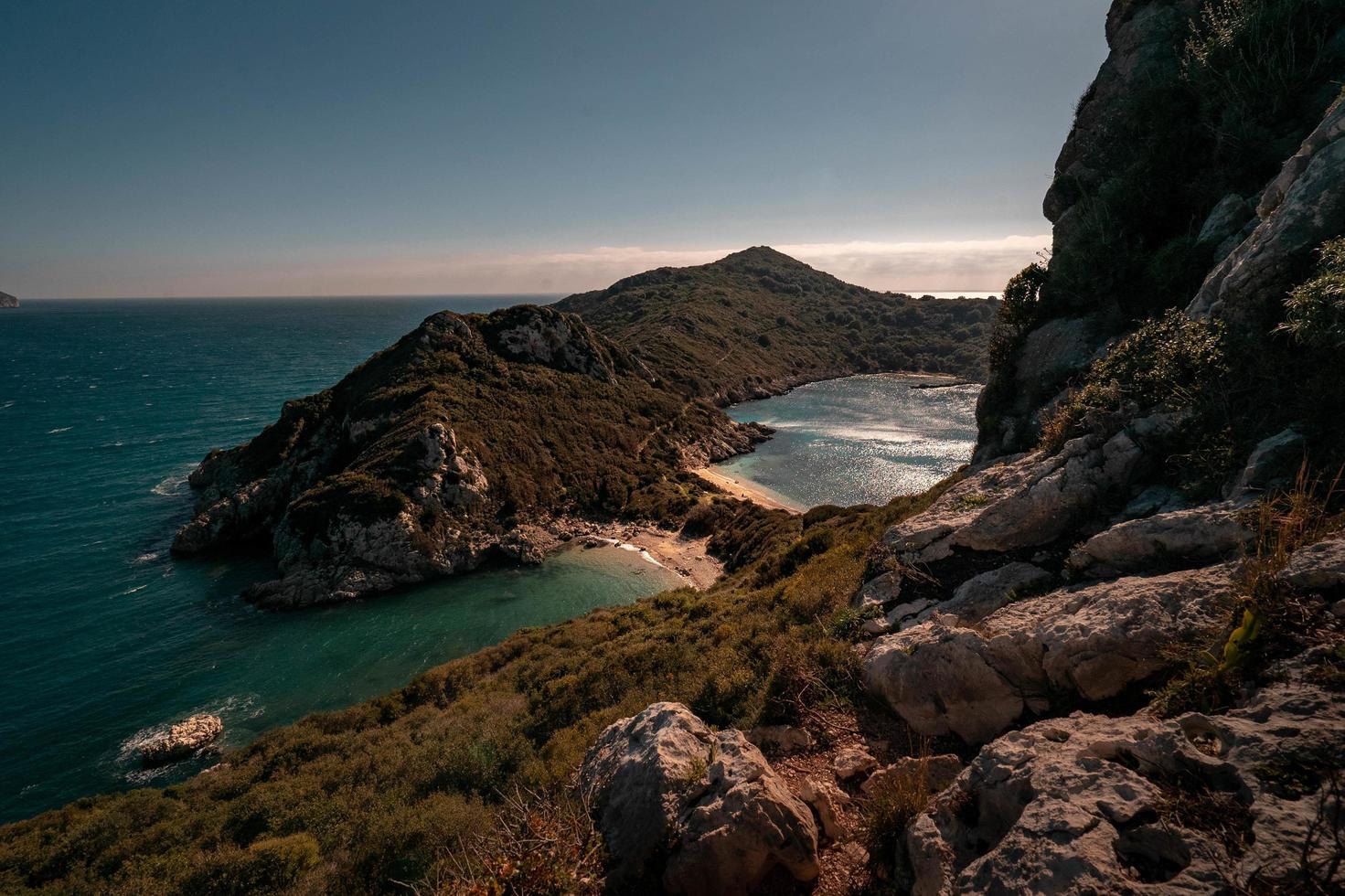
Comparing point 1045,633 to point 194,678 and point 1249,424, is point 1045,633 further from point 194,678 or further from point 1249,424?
point 194,678

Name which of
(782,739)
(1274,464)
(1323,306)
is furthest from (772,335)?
(782,739)

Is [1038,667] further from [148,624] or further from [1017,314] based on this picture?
[148,624]

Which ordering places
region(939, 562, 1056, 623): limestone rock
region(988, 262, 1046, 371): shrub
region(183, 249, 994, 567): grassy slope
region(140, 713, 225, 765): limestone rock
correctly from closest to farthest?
1. region(939, 562, 1056, 623): limestone rock
2. region(988, 262, 1046, 371): shrub
3. region(140, 713, 225, 765): limestone rock
4. region(183, 249, 994, 567): grassy slope

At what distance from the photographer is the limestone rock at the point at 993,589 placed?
333 inches

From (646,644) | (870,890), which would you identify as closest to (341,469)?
(646,644)

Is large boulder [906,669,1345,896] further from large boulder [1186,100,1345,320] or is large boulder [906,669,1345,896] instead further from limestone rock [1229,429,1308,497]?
large boulder [1186,100,1345,320]

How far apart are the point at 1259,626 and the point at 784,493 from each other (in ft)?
179

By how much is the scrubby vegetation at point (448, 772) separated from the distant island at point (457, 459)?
21.2 m

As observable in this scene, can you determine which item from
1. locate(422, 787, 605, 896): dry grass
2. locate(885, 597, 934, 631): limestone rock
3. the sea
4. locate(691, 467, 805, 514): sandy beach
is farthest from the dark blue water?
locate(885, 597, 934, 631): limestone rock

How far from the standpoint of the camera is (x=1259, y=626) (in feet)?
14.4

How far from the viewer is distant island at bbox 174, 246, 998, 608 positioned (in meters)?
40.0

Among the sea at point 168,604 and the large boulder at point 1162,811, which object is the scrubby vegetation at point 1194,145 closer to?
the large boulder at point 1162,811

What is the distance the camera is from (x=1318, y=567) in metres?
4.42

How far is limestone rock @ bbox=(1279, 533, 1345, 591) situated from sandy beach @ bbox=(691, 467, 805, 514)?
4524cm
